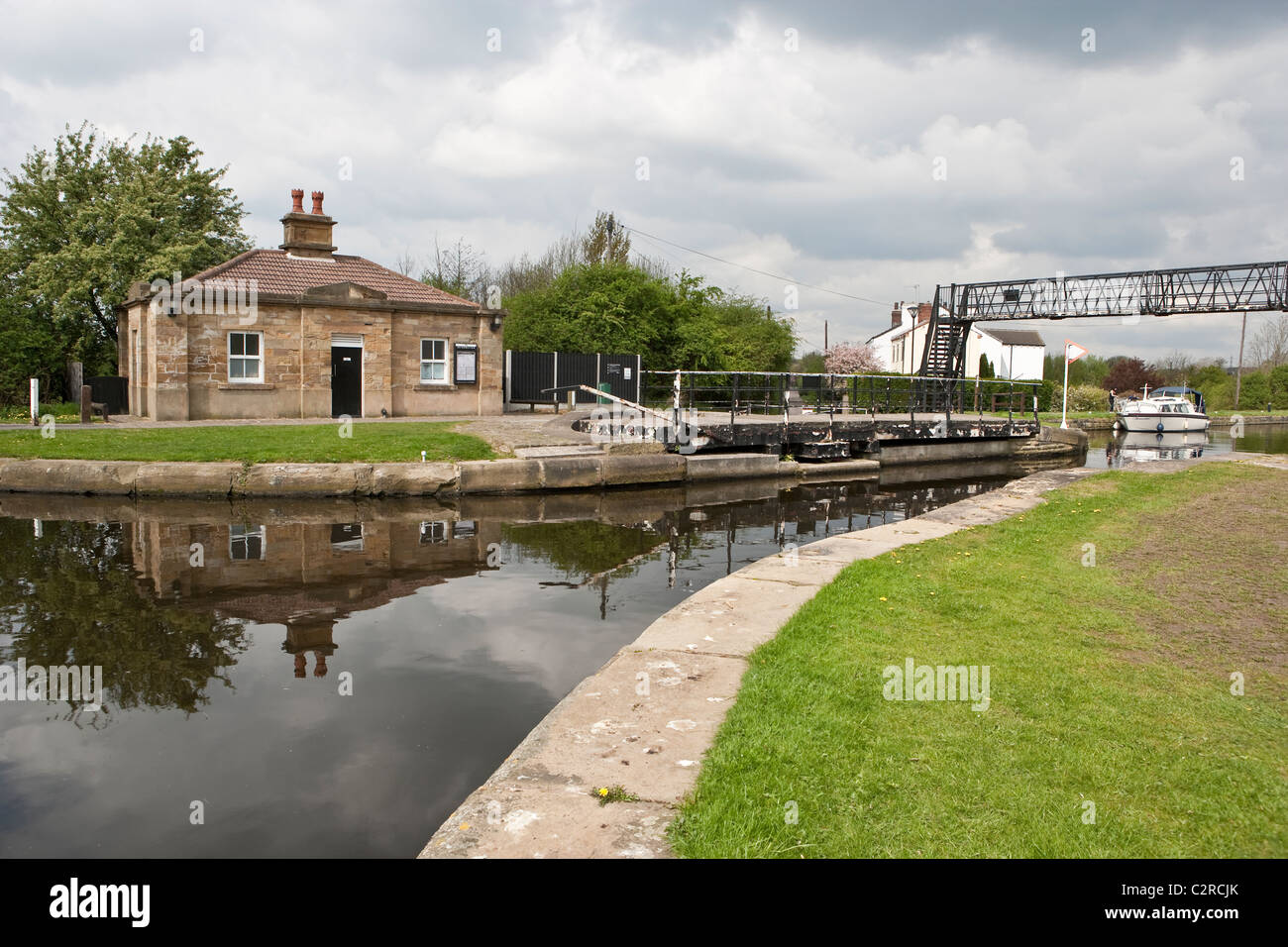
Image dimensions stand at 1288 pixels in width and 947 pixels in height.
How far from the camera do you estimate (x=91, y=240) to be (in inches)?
1165

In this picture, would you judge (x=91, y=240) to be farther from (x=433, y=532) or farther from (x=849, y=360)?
(x=849, y=360)

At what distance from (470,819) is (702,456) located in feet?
50.0

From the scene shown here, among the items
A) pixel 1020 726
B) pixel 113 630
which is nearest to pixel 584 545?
pixel 113 630

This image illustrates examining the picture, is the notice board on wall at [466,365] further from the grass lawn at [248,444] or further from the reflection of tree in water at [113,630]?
the reflection of tree in water at [113,630]

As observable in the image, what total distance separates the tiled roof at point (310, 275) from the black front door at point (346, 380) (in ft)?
6.12

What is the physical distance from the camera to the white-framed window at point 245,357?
2198 centimetres

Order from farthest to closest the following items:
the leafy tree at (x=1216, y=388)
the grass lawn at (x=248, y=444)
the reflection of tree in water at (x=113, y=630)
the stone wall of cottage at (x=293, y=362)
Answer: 1. the leafy tree at (x=1216, y=388)
2. the stone wall of cottage at (x=293, y=362)
3. the grass lawn at (x=248, y=444)
4. the reflection of tree in water at (x=113, y=630)

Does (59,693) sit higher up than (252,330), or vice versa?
(252,330)

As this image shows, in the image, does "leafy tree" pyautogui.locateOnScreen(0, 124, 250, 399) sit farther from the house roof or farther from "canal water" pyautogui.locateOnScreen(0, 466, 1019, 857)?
the house roof

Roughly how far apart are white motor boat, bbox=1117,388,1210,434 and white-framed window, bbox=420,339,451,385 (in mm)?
32706

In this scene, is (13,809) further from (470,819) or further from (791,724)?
(791,724)

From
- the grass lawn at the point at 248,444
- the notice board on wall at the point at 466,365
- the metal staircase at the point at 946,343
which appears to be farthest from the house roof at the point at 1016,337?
the grass lawn at the point at 248,444
